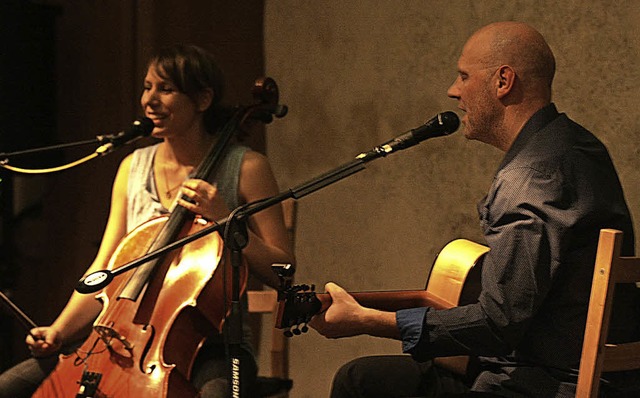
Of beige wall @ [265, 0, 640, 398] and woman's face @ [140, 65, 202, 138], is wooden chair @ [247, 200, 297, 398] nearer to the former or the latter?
beige wall @ [265, 0, 640, 398]

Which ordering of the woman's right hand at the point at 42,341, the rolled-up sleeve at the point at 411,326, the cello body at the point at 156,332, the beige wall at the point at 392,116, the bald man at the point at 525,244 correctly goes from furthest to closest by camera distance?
the beige wall at the point at 392,116
the woman's right hand at the point at 42,341
the cello body at the point at 156,332
the rolled-up sleeve at the point at 411,326
the bald man at the point at 525,244

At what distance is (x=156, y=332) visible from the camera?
232cm

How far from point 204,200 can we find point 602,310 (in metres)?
1.03

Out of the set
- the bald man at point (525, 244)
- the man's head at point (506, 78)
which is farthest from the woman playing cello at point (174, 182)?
the man's head at point (506, 78)

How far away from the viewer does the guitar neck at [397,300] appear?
2.38 m

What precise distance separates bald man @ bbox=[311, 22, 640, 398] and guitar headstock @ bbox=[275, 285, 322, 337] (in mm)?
56

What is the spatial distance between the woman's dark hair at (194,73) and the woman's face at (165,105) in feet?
0.05

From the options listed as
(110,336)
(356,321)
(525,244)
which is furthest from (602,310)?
(110,336)

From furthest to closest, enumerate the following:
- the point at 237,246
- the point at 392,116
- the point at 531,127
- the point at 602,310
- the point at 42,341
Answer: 1. the point at 392,116
2. the point at 42,341
3. the point at 531,127
4. the point at 237,246
5. the point at 602,310

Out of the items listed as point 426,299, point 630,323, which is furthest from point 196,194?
point 630,323

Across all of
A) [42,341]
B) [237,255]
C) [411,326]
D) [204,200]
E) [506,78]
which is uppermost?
[506,78]

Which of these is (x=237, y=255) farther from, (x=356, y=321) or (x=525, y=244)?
(x=525, y=244)

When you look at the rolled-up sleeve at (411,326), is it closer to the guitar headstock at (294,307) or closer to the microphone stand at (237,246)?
the guitar headstock at (294,307)

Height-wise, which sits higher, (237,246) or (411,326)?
(237,246)
